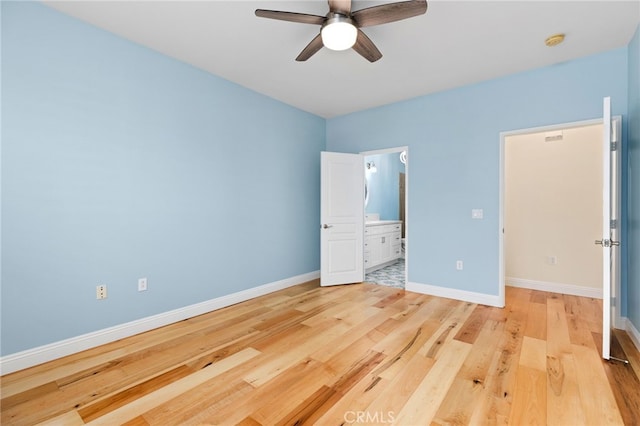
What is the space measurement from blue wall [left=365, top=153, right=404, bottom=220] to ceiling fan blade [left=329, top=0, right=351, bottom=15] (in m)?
4.55

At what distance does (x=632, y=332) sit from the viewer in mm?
2504

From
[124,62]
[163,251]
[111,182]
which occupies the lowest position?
[163,251]

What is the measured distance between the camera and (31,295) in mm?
2094

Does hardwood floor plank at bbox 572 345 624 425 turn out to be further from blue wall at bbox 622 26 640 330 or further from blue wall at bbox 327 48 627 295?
blue wall at bbox 327 48 627 295

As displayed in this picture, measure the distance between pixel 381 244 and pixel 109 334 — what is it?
4164 mm

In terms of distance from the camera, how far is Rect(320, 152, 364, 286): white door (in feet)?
14.0

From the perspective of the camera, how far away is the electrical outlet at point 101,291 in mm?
2412

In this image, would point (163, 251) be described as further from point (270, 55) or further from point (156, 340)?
point (270, 55)

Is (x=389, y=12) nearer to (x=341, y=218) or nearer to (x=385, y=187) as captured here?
(x=341, y=218)

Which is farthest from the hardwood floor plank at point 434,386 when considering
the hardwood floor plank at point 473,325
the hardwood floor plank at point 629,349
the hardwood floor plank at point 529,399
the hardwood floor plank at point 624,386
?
the hardwood floor plank at point 629,349

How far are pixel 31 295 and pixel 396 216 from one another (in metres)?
6.37

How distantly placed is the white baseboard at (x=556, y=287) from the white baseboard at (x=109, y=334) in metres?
3.78

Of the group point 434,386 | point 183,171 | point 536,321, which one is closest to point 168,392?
point 434,386

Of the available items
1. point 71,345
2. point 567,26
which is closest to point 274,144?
point 71,345
